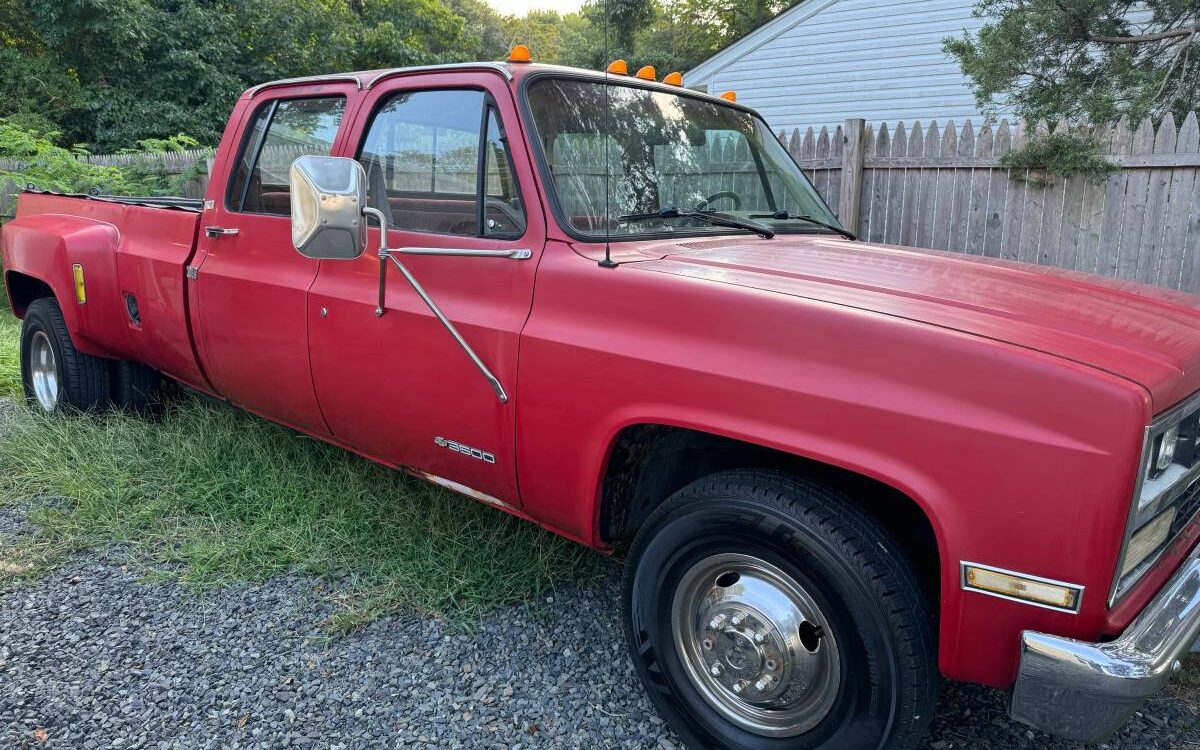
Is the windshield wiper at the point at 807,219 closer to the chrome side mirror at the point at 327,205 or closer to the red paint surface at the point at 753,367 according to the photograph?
the red paint surface at the point at 753,367

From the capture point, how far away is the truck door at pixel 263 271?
3.48 meters

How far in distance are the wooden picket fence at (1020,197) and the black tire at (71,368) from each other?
5361mm

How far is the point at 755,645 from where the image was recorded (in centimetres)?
224

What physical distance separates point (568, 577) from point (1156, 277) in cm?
466

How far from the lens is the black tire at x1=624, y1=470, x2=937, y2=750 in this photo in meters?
1.98

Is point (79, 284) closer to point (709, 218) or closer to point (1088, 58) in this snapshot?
point (709, 218)

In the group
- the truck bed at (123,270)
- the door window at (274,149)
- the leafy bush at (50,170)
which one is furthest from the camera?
the leafy bush at (50,170)

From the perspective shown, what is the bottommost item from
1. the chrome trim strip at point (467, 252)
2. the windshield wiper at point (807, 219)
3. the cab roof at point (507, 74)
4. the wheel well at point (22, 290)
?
the wheel well at point (22, 290)

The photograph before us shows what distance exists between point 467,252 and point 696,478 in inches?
41.0

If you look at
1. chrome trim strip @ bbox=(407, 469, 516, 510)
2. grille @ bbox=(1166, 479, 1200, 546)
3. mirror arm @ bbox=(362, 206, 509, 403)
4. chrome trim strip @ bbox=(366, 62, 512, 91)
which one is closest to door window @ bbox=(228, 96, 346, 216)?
chrome trim strip @ bbox=(366, 62, 512, 91)

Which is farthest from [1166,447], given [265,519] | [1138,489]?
[265,519]

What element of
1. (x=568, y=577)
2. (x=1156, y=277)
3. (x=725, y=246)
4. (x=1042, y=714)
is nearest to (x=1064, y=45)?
(x=1156, y=277)

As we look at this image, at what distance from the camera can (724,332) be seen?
2.19 metres

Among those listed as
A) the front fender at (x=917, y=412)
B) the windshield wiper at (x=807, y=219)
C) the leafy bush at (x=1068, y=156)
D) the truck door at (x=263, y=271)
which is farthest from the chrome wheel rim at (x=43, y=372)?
the leafy bush at (x=1068, y=156)
